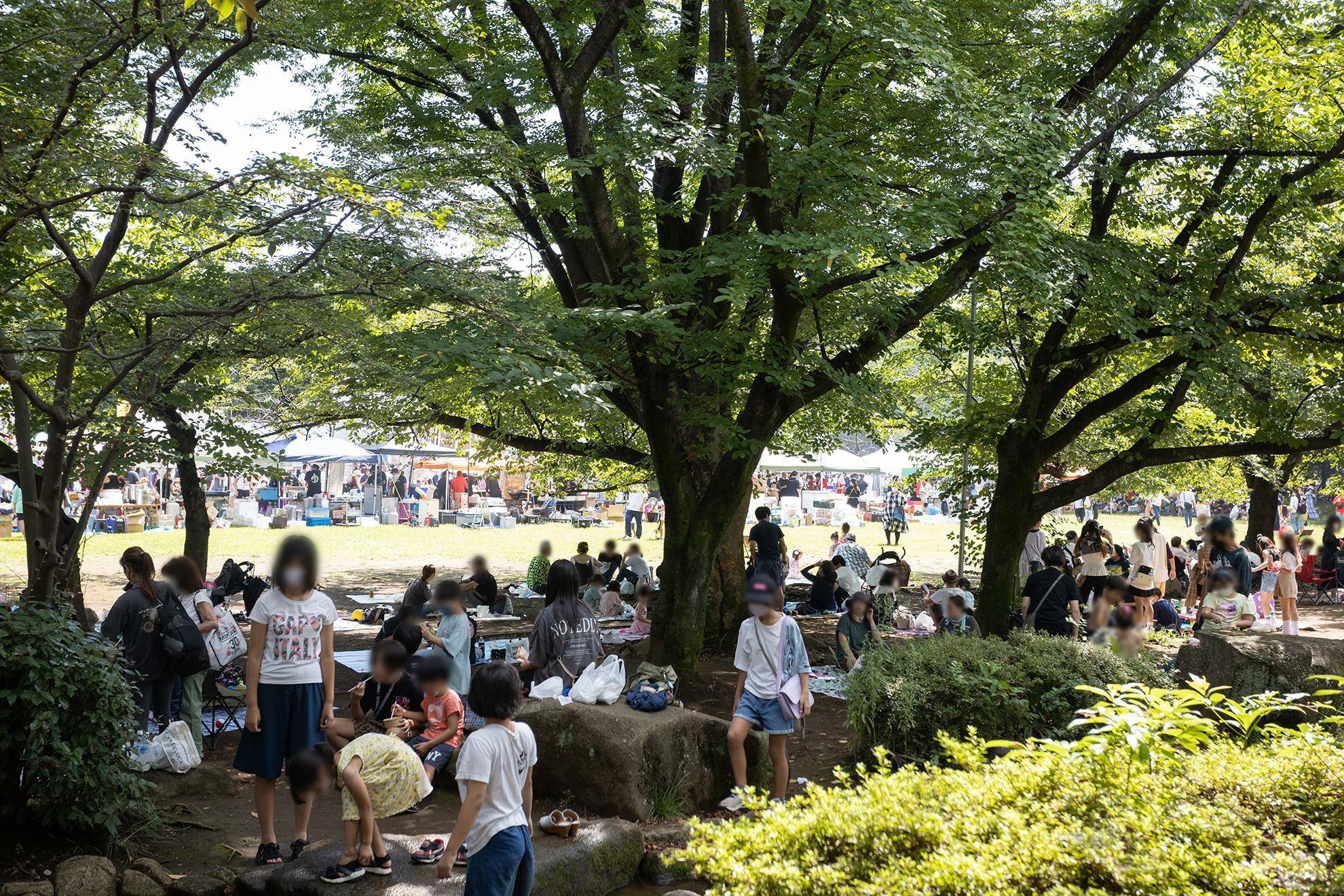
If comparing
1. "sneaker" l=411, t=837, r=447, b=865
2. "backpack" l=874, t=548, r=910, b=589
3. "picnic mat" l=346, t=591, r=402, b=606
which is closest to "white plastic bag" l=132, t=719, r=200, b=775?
"sneaker" l=411, t=837, r=447, b=865

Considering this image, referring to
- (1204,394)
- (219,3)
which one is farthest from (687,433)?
(219,3)

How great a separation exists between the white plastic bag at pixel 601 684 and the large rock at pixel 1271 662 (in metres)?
5.04

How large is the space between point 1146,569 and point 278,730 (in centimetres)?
1344

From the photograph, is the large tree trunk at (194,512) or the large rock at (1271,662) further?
the large tree trunk at (194,512)

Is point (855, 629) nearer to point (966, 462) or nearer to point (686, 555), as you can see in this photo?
point (686, 555)

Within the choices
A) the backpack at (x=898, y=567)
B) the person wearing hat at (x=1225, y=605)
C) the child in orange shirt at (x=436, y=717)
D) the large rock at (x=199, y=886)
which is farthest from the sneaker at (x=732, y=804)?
the person wearing hat at (x=1225, y=605)

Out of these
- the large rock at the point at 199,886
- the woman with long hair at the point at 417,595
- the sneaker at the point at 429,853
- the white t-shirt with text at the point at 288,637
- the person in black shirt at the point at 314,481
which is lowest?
the large rock at the point at 199,886

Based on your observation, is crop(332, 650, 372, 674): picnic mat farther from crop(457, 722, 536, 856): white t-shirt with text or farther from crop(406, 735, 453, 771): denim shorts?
crop(457, 722, 536, 856): white t-shirt with text

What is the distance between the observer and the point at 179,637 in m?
7.15

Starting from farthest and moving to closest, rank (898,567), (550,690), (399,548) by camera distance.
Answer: (399,548) < (898,567) < (550,690)

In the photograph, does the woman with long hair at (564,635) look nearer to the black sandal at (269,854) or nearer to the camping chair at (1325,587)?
the black sandal at (269,854)

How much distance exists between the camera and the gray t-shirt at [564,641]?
7266 millimetres

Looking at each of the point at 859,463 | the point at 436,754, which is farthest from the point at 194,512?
the point at 859,463

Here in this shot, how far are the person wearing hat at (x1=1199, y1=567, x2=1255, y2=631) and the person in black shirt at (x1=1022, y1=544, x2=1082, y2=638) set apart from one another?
3.70 meters
